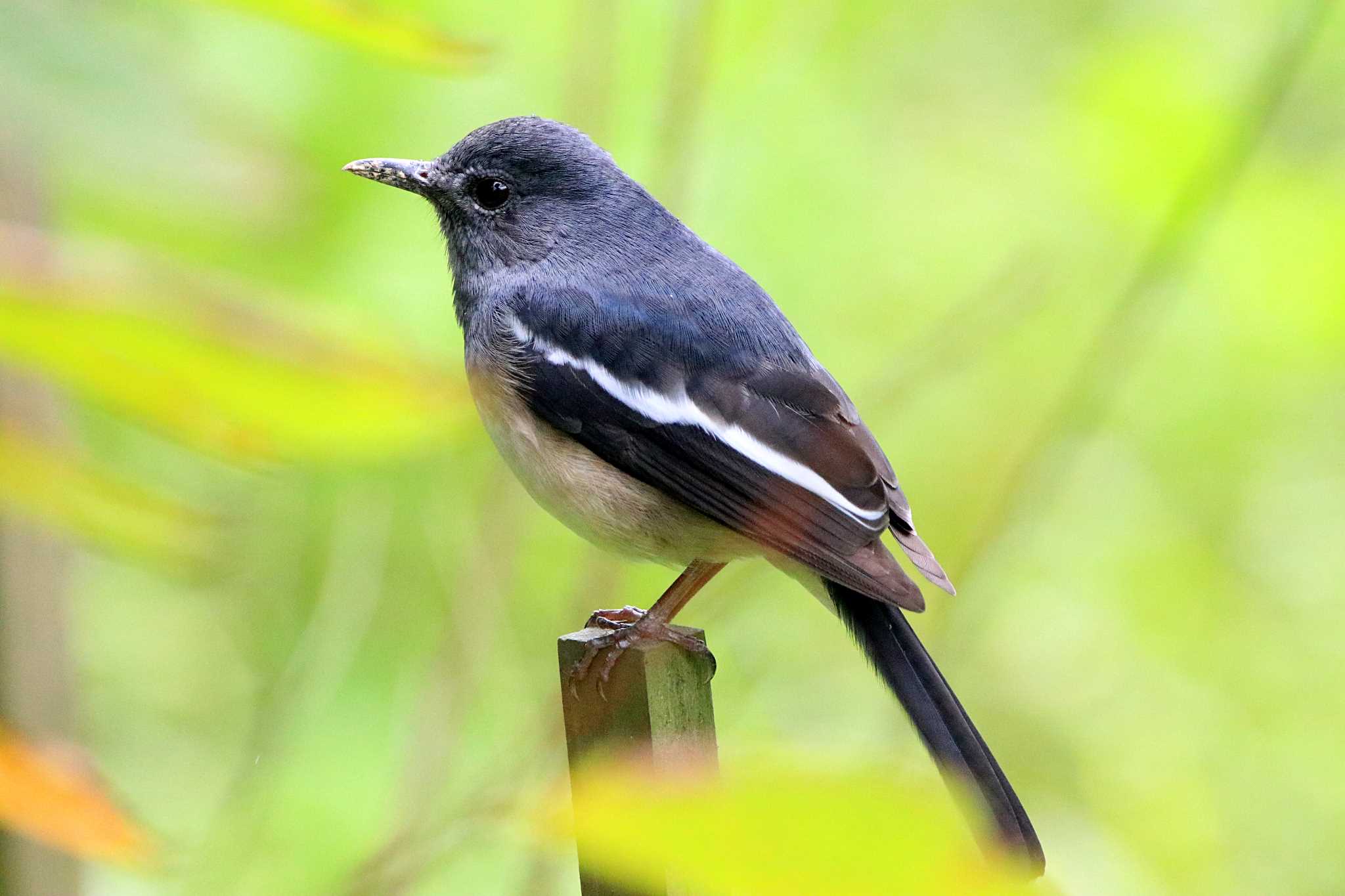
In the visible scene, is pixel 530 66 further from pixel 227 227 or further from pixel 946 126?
→ pixel 227 227

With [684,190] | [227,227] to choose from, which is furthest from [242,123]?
[684,190]

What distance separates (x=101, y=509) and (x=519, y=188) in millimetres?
1793

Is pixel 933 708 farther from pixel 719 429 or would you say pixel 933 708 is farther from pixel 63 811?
pixel 63 811

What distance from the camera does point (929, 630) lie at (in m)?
2.33

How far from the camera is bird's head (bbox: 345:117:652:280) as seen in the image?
106 inches

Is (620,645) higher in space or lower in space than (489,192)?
lower

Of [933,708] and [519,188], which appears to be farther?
[519,188]

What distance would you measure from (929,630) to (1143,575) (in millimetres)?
2612

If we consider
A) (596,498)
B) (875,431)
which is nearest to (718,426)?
(596,498)

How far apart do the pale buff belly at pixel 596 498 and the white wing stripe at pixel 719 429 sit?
0.13 m

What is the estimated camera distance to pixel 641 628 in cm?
203

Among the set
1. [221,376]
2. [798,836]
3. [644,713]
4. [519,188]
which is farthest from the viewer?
[519,188]

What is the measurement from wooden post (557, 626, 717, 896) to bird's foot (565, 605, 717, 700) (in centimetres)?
1

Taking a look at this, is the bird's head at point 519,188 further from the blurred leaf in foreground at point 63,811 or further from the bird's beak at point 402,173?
the blurred leaf in foreground at point 63,811
